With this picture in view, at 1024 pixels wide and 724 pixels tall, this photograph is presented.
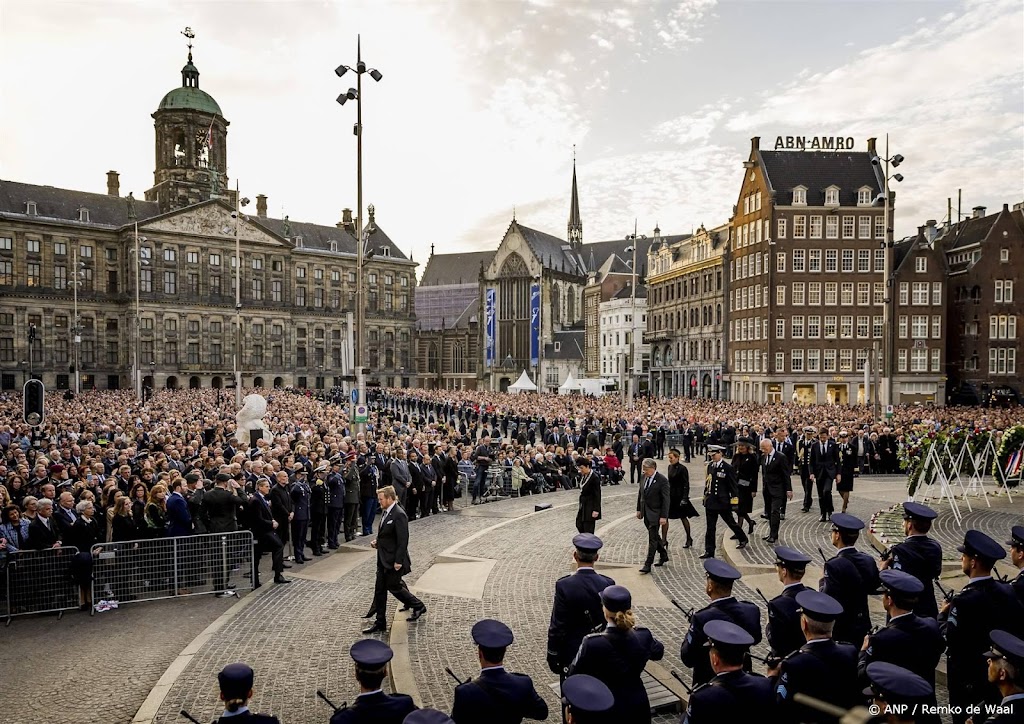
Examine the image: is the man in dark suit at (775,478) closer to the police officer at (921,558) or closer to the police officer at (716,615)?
the police officer at (921,558)

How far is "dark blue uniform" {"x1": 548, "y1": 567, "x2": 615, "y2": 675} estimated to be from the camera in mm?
5797

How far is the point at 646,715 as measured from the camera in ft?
14.5

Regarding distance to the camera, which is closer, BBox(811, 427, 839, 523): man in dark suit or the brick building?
BBox(811, 427, 839, 523): man in dark suit

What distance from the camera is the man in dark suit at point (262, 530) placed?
10.9 meters

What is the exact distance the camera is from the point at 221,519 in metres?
10.9

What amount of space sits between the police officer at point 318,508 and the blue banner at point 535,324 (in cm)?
8446

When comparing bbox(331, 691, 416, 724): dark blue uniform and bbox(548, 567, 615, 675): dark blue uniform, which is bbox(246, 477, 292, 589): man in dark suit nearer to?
bbox(548, 567, 615, 675): dark blue uniform

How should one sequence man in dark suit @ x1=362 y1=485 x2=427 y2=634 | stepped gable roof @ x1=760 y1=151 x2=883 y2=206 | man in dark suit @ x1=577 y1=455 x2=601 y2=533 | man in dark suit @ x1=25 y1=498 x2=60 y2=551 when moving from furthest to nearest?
stepped gable roof @ x1=760 y1=151 x2=883 y2=206, man in dark suit @ x1=577 y1=455 x2=601 y2=533, man in dark suit @ x1=25 y1=498 x2=60 y2=551, man in dark suit @ x1=362 y1=485 x2=427 y2=634

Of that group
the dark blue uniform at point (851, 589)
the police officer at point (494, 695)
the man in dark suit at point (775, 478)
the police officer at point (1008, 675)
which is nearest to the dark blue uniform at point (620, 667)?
the police officer at point (494, 695)

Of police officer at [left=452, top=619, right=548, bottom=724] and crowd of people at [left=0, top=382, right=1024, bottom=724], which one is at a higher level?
police officer at [left=452, top=619, right=548, bottom=724]

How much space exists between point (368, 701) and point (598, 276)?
9087cm

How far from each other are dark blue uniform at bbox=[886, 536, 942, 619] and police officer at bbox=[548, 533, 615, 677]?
110 inches

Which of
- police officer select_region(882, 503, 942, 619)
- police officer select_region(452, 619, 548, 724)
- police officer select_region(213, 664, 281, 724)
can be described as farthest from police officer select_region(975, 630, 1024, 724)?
police officer select_region(213, 664, 281, 724)

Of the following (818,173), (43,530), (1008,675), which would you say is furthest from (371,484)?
(818,173)
